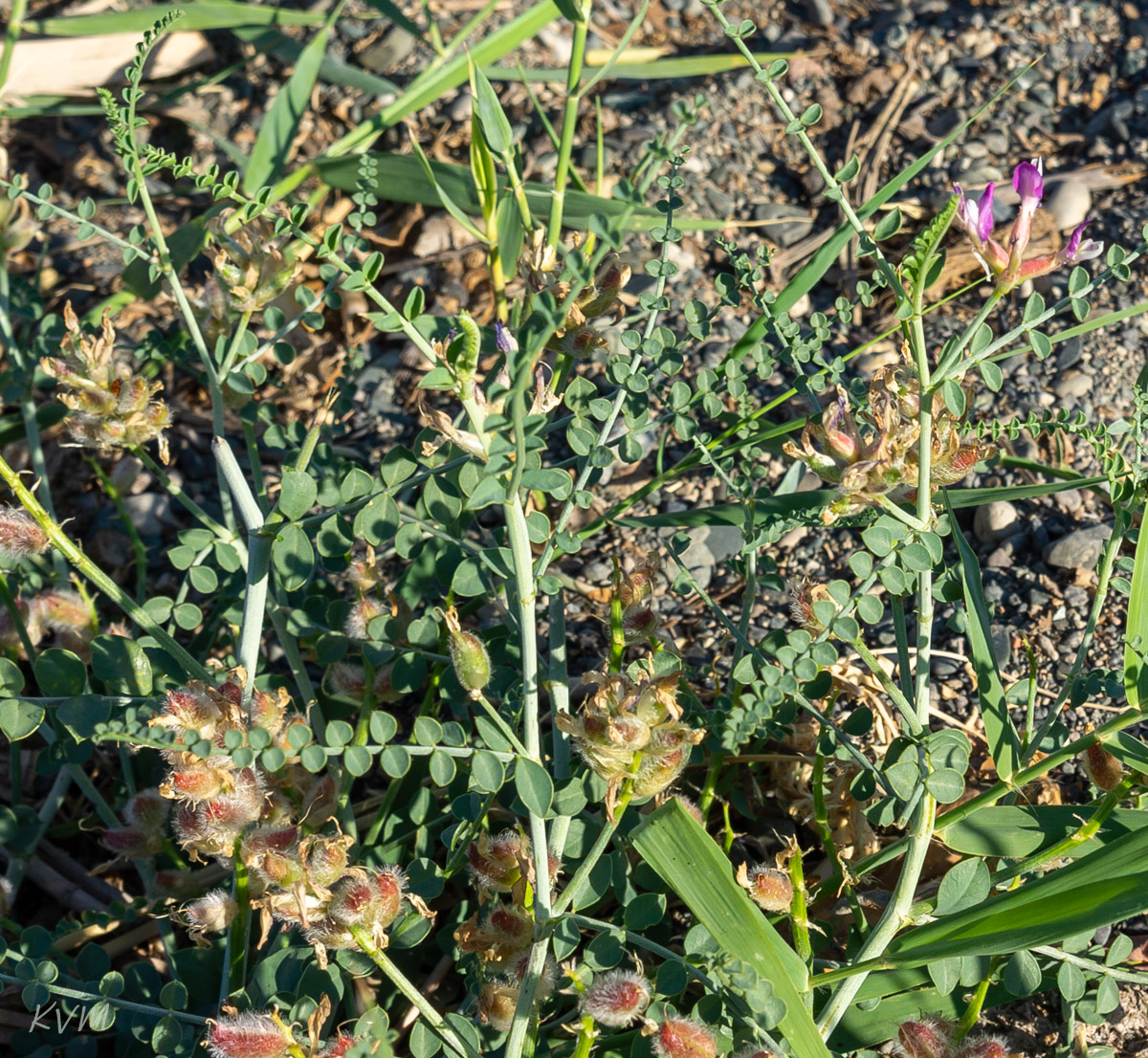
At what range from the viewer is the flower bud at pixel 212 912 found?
52.7 inches

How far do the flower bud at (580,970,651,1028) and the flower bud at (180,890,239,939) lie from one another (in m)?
0.47

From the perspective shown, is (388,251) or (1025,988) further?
(388,251)

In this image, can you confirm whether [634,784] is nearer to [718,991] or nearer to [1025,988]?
[718,991]

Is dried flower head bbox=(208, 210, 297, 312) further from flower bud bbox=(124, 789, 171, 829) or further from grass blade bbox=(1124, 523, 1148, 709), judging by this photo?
grass blade bbox=(1124, 523, 1148, 709)

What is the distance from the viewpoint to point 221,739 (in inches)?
47.8

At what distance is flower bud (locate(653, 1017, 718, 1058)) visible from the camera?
1.14 meters

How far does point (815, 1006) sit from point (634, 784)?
47 centimetres

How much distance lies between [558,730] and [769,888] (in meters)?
0.30

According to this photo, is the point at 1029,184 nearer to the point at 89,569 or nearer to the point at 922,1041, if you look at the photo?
the point at 922,1041

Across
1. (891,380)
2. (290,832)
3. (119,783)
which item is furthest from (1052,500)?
(119,783)

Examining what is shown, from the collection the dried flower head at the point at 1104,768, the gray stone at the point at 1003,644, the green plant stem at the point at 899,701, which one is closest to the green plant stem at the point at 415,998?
the green plant stem at the point at 899,701

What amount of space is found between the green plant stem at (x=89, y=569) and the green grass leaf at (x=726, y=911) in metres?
0.62

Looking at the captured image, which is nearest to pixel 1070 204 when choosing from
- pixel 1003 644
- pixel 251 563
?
pixel 1003 644

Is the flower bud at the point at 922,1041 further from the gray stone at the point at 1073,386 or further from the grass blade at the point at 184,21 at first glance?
the grass blade at the point at 184,21
